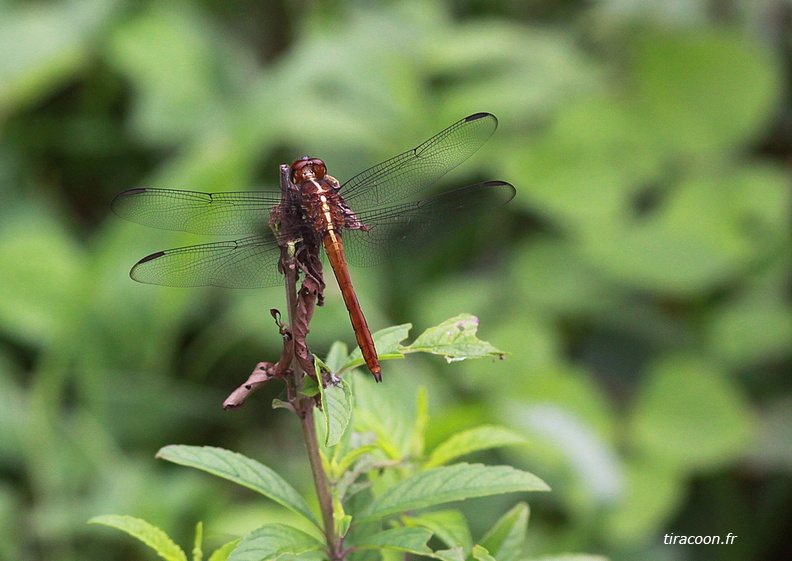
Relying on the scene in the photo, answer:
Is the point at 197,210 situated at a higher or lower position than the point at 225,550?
higher

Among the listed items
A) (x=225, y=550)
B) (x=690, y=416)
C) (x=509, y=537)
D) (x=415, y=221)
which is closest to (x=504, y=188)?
(x=415, y=221)

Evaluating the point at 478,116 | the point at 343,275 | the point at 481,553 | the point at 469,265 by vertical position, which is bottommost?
the point at 481,553

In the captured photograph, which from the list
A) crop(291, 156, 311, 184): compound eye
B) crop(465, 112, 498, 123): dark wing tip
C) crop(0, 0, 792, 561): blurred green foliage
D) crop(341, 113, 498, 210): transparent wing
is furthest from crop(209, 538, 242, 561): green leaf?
crop(0, 0, 792, 561): blurred green foliage

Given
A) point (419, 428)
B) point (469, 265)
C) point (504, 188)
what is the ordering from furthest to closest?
point (469, 265)
point (504, 188)
point (419, 428)

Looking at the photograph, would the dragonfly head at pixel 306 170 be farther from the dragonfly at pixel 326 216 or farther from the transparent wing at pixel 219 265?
the transparent wing at pixel 219 265

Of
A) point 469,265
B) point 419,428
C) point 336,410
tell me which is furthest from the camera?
point 469,265

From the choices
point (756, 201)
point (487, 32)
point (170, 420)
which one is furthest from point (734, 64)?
point (170, 420)

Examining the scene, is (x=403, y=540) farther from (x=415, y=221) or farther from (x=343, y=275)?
(x=415, y=221)
